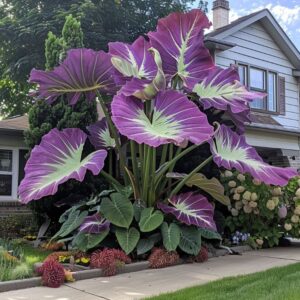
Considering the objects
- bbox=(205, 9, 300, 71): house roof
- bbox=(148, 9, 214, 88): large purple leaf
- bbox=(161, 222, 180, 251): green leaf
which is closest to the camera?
bbox=(161, 222, 180, 251): green leaf

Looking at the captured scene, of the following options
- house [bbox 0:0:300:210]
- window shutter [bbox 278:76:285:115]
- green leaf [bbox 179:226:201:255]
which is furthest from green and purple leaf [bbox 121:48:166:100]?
window shutter [bbox 278:76:285:115]

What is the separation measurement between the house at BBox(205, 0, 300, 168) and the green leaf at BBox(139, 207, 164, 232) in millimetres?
6295

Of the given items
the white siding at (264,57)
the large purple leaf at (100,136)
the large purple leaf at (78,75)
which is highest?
the white siding at (264,57)

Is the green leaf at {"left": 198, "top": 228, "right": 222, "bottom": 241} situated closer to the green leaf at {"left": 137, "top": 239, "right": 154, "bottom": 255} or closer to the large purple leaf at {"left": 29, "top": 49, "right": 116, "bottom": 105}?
the green leaf at {"left": 137, "top": 239, "right": 154, "bottom": 255}

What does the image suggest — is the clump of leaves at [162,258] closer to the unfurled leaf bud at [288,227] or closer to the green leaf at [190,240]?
the green leaf at [190,240]

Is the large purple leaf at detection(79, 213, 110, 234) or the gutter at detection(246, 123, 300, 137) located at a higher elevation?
the gutter at detection(246, 123, 300, 137)

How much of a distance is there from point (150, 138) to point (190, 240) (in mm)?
2081

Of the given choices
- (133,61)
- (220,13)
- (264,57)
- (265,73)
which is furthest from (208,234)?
(220,13)

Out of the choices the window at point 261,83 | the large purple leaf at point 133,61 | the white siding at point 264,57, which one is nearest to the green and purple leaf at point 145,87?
the large purple leaf at point 133,61

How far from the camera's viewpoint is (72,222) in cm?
831

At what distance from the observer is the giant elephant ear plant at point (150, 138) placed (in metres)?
7.59

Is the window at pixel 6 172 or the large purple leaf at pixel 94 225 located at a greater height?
the window at pixel 6 172

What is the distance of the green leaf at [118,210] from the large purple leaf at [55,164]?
72cm

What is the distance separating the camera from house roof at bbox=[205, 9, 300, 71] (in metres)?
14.9
